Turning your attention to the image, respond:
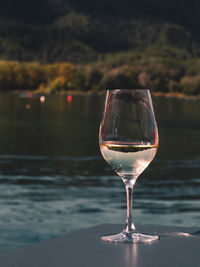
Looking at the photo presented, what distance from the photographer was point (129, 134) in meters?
3.02

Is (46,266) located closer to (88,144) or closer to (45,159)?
(45,159)

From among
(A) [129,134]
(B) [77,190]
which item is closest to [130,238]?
(A) [129,134]

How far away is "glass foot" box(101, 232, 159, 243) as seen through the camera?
2900 mm

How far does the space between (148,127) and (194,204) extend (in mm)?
46360

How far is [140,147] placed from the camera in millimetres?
3000

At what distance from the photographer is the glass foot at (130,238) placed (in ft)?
9.52

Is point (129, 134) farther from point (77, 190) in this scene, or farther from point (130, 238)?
point (77, 190)

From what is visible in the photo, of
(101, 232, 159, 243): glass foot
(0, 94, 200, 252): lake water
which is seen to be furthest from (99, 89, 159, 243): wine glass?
(0, 94, 200, 252): lake water

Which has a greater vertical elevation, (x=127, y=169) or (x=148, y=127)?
(x=148, y=127)

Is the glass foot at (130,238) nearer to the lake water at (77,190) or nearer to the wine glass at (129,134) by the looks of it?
the wine glass at (129,134)

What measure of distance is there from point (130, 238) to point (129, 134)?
45 centimetres

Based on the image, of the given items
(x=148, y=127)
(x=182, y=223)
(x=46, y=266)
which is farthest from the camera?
(x=182, y=223)

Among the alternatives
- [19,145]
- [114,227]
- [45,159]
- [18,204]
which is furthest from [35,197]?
[19,145]

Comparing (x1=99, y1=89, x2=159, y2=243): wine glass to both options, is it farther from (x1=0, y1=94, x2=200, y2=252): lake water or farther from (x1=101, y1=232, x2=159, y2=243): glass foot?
(x1=0, y1=94, x2=200, y2=252): lake water
